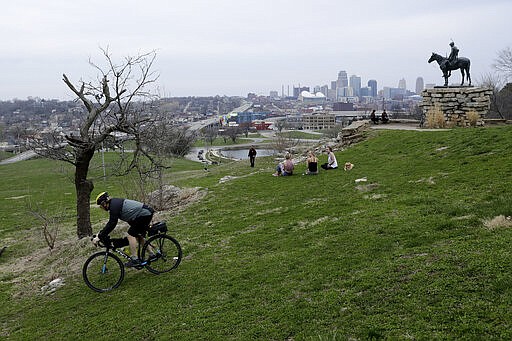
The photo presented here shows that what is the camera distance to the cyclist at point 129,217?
24.2 ft

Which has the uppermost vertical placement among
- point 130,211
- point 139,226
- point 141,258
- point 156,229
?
point 130,211

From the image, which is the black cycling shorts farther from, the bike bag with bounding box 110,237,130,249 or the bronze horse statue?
the bronze horse statue

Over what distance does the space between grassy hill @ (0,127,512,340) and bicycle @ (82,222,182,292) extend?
24 centimetres

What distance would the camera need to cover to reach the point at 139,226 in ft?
25.1

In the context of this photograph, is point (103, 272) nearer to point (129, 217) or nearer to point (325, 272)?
point (129, 217)

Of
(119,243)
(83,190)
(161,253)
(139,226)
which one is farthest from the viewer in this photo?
(83,190)

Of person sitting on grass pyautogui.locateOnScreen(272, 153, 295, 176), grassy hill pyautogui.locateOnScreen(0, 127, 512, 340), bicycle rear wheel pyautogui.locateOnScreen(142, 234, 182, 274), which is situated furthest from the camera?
person sitting on grass pyautogui.locateOnScreen(272, 153, 295, 176)

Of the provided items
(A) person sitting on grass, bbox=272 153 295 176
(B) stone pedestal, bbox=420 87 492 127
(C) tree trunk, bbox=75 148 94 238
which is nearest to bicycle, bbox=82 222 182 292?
(C) tree trunk, bbox=75 148 94 238

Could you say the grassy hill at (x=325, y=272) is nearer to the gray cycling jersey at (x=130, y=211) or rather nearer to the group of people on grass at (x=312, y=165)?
the gray cycling jersey at (x=130, y=211)

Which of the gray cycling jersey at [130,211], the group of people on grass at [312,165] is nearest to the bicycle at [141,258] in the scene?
the gray cycling jersey at [130,211]

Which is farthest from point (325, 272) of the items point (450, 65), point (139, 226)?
point (450, 65)

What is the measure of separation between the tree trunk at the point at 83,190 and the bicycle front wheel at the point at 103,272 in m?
4.21

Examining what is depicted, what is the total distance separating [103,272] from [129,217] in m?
1.51

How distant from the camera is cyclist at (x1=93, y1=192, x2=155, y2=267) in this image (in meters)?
7.37
